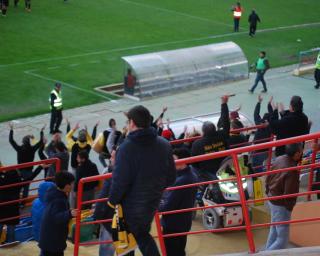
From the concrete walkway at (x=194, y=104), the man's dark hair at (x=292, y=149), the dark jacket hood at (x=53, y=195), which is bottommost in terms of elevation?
the concrete walkway at (x=194, y=104)

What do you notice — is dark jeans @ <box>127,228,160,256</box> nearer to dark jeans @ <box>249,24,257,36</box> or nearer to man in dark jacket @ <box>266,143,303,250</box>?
man in dark jacket @ <box>266,143,303,250</box>

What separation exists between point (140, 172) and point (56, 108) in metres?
13.0

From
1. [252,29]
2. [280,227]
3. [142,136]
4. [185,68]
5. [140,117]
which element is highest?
[252,29]

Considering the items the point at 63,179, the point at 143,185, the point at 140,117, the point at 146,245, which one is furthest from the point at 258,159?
the point at 140,117

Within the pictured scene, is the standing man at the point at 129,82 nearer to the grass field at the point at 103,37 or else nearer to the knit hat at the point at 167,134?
the grass field at the point at 103,37

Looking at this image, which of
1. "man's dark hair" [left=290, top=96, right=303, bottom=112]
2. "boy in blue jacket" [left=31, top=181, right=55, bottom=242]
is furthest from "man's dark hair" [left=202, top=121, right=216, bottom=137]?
"boy in blue jacket" [left=31, top=181, right=55, bottom=242]

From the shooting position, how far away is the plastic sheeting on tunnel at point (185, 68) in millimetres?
22828

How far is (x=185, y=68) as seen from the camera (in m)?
23.9

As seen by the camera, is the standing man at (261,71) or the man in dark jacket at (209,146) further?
the standing man at (261,71)

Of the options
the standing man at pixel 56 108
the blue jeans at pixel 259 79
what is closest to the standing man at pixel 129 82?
the blue jeans at pixel 259 79

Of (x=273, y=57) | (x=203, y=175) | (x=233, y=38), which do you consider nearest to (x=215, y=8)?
(x=233, y=38)

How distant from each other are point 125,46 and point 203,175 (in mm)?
19787

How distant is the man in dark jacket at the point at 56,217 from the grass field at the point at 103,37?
1326 centimetres

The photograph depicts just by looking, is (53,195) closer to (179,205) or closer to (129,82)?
(179,205)
